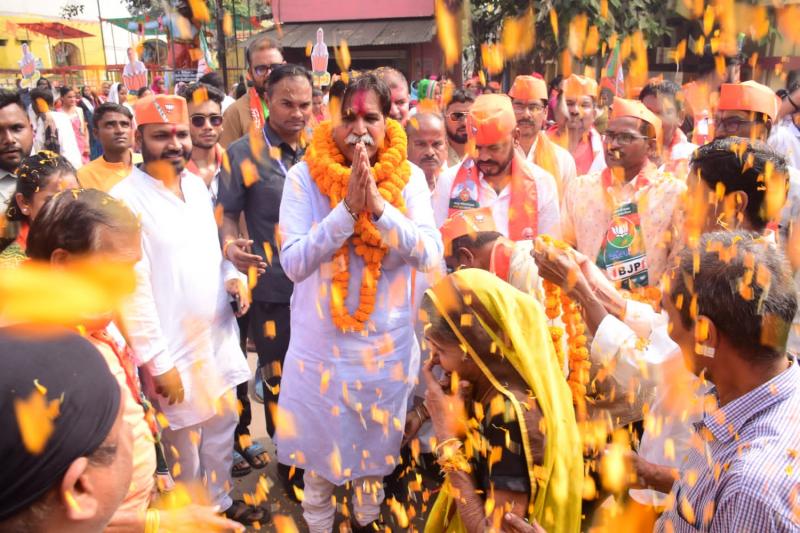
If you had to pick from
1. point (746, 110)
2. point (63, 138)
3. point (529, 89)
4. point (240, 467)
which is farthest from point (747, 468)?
point (63, 138)

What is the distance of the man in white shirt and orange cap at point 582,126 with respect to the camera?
5.40 m

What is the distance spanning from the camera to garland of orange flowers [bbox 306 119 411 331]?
9.42ft

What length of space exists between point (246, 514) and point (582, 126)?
436 cm

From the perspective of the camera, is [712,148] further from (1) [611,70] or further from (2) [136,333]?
(1) [611,70]

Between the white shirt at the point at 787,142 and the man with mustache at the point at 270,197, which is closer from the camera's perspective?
the man with mustache at the point at 270,197

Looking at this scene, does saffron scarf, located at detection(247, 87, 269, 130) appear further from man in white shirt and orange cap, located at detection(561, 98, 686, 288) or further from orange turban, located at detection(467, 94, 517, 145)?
man in white shirt and orange cap, located at detection(561, 98, 686, 288)

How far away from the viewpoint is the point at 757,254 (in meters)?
1.61

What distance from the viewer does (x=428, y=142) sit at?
4.23m

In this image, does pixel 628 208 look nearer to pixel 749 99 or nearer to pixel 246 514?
pixel 749 99

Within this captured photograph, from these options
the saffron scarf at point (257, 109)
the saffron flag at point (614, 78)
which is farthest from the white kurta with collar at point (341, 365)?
the saffron flag at point (614, 78)

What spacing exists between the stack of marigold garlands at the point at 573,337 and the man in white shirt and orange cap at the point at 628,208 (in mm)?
723

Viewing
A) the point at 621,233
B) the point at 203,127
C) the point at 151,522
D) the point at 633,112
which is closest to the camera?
the point at 151,522

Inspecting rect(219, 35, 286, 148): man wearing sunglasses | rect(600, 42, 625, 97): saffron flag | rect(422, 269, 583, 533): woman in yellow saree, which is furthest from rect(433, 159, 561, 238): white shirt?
rect(600, 42, 625, 97): saffron flag

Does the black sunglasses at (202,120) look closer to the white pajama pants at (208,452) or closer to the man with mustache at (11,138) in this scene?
the man with mustache at (11,138)
